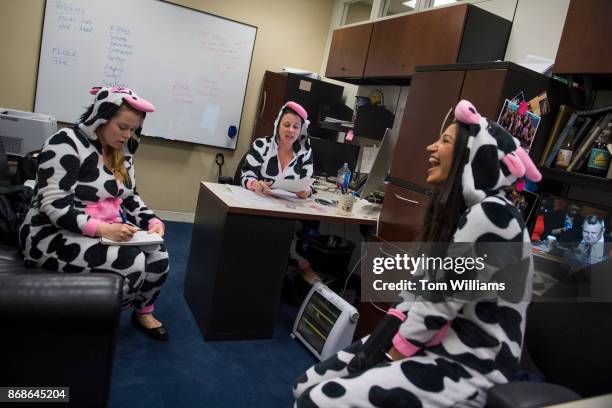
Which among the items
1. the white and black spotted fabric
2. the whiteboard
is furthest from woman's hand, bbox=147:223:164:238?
the whiteboard

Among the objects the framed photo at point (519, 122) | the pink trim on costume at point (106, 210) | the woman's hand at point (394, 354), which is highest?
the framed photo at point (519, 122)

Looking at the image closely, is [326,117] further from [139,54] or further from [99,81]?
[99,81]

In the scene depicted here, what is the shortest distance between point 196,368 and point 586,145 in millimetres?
1955

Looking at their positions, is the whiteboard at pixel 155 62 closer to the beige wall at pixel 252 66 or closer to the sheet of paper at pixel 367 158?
the beige wall at pixel 252 66

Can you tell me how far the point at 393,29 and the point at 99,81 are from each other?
252 centimetres

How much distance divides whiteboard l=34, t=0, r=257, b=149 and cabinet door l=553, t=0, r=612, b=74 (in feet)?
9.90

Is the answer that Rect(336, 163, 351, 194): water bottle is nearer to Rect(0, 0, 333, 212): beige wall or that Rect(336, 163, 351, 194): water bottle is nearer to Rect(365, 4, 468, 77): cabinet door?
Rect(365, 4, 468, 77): cabinet door

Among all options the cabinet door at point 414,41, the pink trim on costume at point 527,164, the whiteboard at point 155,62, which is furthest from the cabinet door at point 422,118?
the whiteboard at point 155,62

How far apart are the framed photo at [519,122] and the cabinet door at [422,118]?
0.87 ft

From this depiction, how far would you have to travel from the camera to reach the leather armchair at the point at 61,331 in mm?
1217

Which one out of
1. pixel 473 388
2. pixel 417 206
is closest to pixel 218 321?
pixel 417 206

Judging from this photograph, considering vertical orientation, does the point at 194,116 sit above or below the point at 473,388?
above

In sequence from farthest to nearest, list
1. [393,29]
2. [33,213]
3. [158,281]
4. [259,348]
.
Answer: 1. [393,29]
2. [259,348]
3. [158,281]
4. [33,213]

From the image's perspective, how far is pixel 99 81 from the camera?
12.1 ft
